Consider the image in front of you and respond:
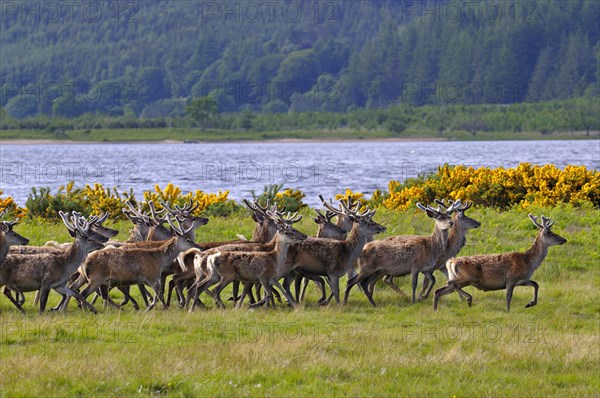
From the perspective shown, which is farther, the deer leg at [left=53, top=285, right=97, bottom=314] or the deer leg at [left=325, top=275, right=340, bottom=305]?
the deer leg at [left=325, top=275, right=340, bottom=305]

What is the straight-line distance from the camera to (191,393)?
38.9ft

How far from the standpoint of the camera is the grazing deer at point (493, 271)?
17484 millimetres

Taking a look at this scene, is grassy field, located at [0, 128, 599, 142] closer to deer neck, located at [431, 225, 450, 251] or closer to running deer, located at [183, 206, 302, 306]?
deer neck, located at [431, 225, 450, 251]

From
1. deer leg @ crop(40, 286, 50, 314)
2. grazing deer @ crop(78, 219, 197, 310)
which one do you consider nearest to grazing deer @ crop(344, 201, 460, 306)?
grazing deer @ crop(78, 219, 197, 310)

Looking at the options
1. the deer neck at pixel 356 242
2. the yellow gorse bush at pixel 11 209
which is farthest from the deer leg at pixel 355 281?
the yellow gorse bush at pixel 11 209

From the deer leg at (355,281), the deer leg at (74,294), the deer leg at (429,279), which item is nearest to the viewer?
the deer leg at (74,294)

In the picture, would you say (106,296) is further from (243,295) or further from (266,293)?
(266,293)

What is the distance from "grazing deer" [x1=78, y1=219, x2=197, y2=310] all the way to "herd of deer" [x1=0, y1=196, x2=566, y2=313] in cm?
2

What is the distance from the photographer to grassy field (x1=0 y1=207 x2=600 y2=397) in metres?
12.2

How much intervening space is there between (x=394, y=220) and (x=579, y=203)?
5.23 metres

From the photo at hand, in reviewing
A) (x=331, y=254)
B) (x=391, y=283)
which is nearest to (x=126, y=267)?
(x=331, y=254)

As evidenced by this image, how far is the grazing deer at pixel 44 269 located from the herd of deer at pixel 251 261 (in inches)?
0.6

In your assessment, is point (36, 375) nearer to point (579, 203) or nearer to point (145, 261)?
point (145, 261)

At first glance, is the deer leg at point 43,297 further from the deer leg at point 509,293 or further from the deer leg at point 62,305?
the deer leg at point 509,293
